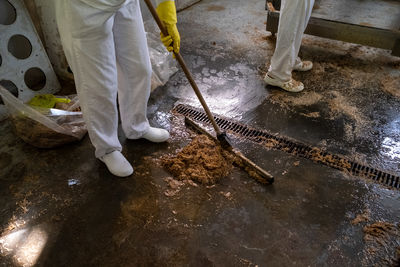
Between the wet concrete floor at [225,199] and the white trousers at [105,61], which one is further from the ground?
the white trousers at [105,61]

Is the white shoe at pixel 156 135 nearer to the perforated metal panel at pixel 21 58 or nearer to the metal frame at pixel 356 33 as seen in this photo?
the perforated metal panel at pixel 21 58

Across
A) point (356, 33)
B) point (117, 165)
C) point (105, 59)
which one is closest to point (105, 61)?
point (105, 59)

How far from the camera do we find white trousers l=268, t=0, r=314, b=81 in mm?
2412

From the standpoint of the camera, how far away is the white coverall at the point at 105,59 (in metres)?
1.42

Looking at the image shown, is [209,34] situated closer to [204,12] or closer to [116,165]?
[204,12]

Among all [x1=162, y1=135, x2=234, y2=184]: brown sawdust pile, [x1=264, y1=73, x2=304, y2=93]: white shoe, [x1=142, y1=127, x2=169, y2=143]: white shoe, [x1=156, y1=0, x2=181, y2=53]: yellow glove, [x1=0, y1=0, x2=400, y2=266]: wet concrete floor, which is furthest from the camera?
[x1=264, y1=73, x2=304, y2=93]: white shoe

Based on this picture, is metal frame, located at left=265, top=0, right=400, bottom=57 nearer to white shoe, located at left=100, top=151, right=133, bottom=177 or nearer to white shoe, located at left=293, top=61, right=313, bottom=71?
white shoe, located at left=293, top=61, right=313, bottom=71

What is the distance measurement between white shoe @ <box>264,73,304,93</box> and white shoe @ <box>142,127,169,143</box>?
1.25m

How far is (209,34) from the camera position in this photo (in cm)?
388

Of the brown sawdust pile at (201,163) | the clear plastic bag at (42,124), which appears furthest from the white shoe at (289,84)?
the clear plastic bag at (42,124)

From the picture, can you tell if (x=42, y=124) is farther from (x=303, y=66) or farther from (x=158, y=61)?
(x=303, y=66)

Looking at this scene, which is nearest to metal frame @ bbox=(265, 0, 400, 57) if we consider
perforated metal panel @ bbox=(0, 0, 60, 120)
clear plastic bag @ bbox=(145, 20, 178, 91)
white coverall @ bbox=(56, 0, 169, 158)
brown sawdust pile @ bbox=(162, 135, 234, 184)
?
clear plastic bag @ bbox=(145, 20, 178, 91)

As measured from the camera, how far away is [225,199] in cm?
179

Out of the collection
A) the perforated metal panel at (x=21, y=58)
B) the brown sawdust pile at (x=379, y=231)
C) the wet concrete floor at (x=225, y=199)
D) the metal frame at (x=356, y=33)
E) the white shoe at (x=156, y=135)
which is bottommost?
the brown sawdust pile at (x=379, y=231)
